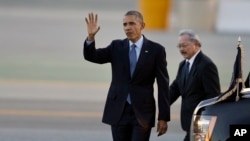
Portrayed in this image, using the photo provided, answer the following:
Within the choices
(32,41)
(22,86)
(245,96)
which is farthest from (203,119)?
(32,41)

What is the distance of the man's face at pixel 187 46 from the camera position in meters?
9.35

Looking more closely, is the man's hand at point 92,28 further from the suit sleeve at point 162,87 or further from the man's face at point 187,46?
the man's face at point 187,46

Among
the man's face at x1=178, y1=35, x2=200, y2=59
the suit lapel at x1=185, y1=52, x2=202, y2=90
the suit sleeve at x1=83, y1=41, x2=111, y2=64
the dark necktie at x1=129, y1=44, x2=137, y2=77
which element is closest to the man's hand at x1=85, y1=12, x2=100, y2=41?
the suit sleeve at x1=83, y1=41, x2=111, y2=64

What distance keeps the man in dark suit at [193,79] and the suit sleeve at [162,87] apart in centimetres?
59

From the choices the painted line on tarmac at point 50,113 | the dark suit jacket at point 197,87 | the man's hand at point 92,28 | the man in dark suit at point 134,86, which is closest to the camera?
the man's hand at point 92,28

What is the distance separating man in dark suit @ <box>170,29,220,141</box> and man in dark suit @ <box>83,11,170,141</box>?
24.1 inches

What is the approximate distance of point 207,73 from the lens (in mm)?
9336

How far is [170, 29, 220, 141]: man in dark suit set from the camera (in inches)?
365

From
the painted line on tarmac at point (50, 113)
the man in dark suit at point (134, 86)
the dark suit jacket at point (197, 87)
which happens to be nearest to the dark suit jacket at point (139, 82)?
the man in dark suit at point (134, 86)

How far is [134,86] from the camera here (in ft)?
28.4

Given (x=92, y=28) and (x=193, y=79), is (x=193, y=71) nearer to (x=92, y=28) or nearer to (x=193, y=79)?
(x=193, y=79)

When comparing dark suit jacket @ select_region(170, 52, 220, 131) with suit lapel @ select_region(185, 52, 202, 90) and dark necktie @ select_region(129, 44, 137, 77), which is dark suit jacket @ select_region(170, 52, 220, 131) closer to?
suit lapel @ select_region(185, 52, 202, 90)

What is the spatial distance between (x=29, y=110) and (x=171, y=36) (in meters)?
12.4

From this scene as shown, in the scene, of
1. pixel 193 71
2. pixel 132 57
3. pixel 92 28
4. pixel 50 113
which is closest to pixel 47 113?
pixel 50 113
